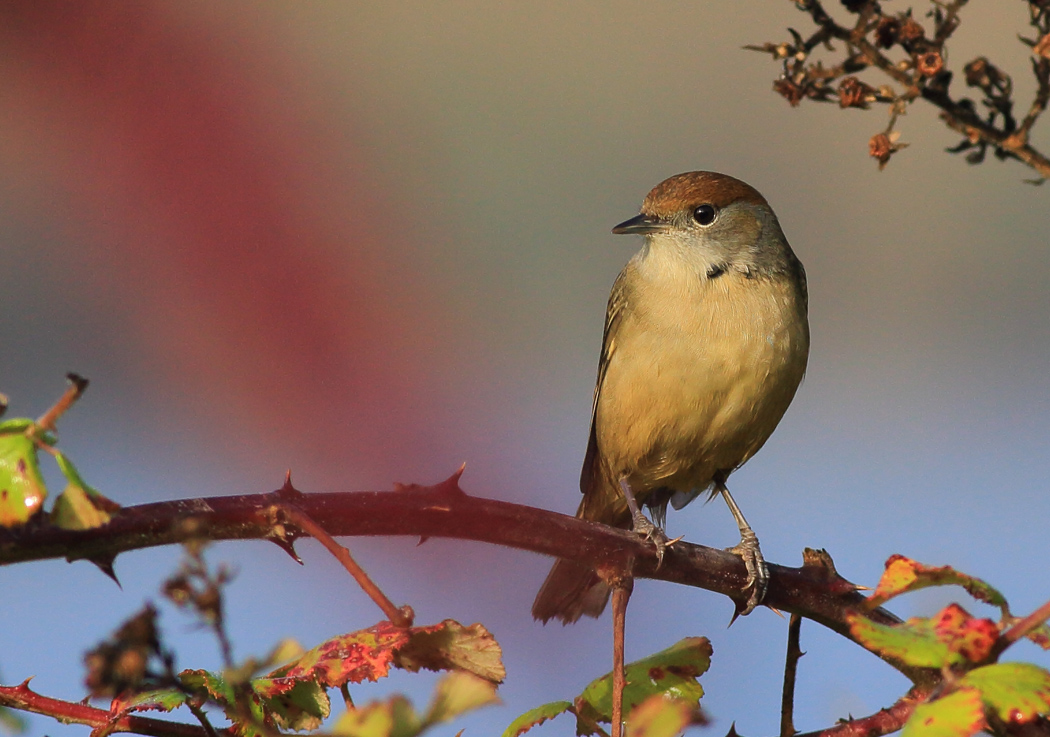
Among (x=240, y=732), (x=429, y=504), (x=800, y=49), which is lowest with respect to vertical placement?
(x=240, y=732)

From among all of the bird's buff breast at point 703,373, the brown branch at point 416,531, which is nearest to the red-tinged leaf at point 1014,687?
the brown branch at point 416,531

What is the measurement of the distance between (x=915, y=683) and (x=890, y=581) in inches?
13.2

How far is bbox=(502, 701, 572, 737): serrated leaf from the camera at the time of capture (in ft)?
4.49

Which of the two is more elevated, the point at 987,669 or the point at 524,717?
the point at 524,717

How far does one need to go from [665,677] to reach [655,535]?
1.34 meters

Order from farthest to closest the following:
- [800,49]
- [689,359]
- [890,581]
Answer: [689,359] < [800,49] < [890,581]

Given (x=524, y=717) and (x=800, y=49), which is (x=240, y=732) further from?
(x=800, y=49)

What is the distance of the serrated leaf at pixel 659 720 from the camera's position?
3.42 ft

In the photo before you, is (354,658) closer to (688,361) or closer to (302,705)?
(302,705)

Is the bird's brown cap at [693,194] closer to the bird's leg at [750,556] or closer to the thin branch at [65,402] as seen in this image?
the bird's leg at [750,556]

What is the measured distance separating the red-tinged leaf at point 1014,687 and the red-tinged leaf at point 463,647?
1.80 feet

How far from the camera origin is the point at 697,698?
160cm

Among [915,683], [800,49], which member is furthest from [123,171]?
[915,683]

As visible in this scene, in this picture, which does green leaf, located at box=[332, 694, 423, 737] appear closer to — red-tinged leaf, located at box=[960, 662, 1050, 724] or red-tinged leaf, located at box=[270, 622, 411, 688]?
red-tinged leaf, located at box=[270, 622, 411, 688]
